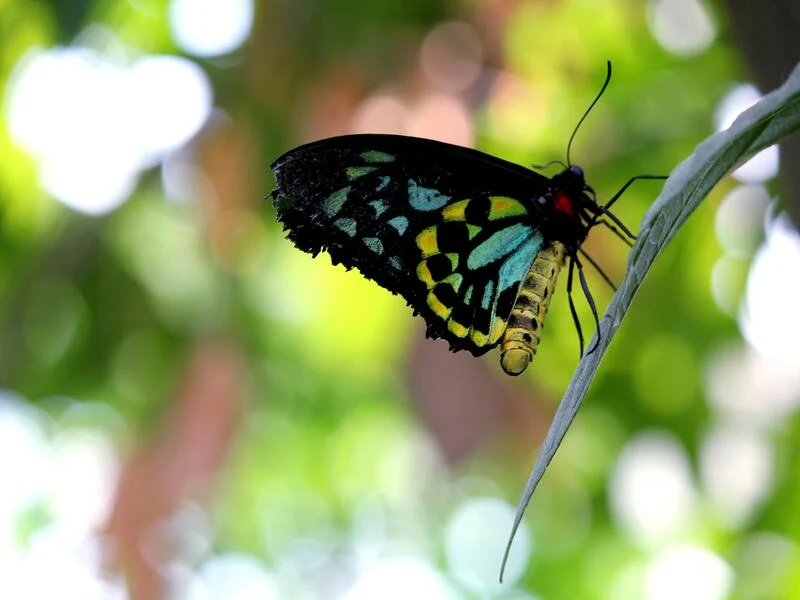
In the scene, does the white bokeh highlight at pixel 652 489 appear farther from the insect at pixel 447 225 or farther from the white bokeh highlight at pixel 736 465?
the insect at pixel 447 225

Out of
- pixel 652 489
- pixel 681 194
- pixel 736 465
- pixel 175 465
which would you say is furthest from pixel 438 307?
pixel 652 489

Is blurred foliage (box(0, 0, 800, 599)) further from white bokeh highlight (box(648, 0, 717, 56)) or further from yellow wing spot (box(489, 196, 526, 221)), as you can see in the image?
yellow wing spot (box(489, 196, 526, 221))

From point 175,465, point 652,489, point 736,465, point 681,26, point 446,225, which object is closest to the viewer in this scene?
point 446,225

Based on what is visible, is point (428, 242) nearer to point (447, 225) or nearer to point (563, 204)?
point (447, 225)

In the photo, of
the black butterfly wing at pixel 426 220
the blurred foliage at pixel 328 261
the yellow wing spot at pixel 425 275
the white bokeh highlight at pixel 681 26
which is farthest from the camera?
the white bokeh highlight at pixel 681 26

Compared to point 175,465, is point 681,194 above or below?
below

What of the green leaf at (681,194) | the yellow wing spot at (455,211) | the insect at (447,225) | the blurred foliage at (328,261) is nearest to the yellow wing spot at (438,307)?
the insect at (447,225)

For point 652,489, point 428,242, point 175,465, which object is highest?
point 652,489
